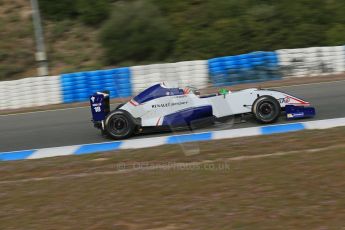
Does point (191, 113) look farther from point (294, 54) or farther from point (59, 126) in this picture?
point (294, 54)

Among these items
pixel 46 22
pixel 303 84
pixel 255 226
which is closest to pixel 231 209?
pixel 255 226

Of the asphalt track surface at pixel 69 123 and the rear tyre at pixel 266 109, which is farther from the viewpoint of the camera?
the asphalt track surface at pixel 69 123

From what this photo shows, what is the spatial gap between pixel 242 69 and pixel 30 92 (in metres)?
7.03

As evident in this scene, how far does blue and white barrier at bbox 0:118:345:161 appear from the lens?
876cm

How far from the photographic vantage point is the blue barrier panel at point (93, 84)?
16484mm

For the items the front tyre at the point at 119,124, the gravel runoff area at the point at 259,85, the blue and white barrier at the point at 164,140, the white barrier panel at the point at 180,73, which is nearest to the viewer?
the blue and white barrier at the point at 164,140

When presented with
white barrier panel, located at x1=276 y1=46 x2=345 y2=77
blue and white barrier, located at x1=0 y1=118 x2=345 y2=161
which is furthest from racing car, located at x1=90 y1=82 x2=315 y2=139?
white barrier panel, located at x1=276 y1=46 x2=345 y2=77

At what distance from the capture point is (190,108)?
30.3 ft

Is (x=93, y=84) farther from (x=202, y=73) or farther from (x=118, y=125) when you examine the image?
(x=118, y=125)

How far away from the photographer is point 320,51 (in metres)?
16.6

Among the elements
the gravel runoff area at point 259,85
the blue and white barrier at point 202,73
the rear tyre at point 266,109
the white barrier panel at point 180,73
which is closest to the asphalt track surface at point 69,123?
the rear tyre at point 266,109

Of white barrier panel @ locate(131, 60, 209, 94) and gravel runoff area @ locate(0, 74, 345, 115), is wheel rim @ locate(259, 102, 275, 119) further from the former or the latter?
white barrier panel @ locate(131, 60, 209, 94)

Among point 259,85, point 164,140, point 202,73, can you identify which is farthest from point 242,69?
point 164,140

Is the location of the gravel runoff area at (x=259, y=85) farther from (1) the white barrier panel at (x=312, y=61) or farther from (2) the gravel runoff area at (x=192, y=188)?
(2) the gravel runoff area at (x=192, y=188)
